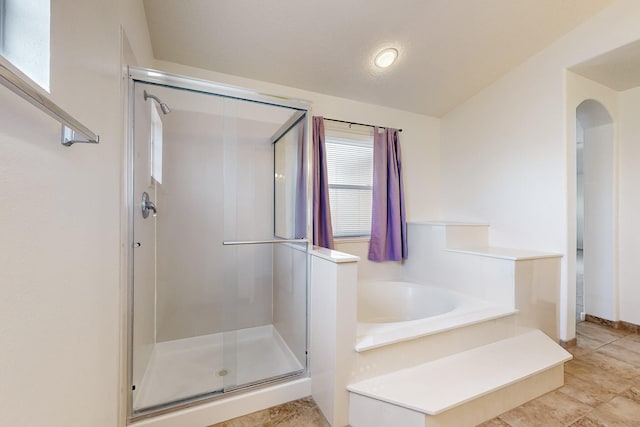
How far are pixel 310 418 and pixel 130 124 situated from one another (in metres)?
1.90

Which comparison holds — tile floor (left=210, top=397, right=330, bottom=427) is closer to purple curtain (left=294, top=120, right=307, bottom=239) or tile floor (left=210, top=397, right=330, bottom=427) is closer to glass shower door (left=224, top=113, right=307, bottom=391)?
glass shower door (left=224, top=113, right=307, bottom=391)

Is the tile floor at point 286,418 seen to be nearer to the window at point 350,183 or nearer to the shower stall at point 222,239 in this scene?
the shower stall at point 222,239

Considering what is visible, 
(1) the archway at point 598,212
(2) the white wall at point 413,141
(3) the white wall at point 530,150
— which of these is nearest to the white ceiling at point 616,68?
(3) the white wall at point 530,150

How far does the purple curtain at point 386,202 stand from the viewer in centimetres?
290

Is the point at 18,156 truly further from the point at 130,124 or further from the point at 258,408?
the point at 258,408

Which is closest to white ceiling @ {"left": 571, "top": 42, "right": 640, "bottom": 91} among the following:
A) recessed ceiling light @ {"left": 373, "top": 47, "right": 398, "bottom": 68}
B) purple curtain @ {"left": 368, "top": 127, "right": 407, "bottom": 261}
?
recessed ceiling light @ {"left": 373, "top": 47, "right": 398, "bottom": 68}

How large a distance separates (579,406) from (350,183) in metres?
2.38

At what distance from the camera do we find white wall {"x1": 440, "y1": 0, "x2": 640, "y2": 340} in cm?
222

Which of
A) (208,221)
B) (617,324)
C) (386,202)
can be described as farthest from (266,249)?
(617,324)

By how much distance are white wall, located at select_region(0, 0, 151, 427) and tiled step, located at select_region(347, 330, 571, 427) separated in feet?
3.98

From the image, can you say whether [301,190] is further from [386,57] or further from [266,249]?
[386,57]

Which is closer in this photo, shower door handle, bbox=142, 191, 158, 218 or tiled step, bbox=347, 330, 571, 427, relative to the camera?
tiled step, bbox=347, 330, 571, 427

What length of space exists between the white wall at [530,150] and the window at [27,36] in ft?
10.6

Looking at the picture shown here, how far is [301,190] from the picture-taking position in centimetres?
202
